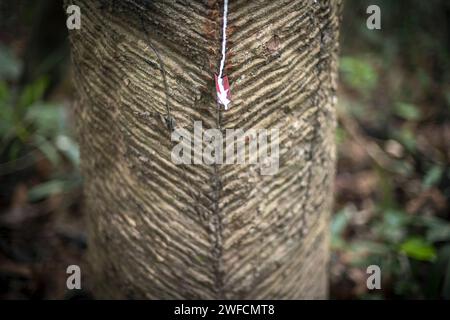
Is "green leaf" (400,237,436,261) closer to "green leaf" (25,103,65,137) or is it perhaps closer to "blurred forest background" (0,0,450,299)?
"blurred forest background" (0,0,450,299)

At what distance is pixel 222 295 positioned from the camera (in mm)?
1784

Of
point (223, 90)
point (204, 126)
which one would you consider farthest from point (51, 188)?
point (223, 90)

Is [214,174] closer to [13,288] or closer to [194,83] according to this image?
[194,83]

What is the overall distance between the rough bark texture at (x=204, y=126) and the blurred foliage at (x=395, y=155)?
27.8 inches

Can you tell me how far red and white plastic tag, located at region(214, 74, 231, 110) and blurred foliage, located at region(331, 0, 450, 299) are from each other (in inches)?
56.1

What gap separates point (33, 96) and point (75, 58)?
1.12 m

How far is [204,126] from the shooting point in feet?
4.56

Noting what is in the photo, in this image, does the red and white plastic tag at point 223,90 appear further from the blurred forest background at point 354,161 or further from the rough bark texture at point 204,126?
the blurred forest background at point 354,161

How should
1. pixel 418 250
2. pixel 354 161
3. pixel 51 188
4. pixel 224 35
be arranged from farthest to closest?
pixel 354 161, pixel 51 188, pixel 418 250, pixel 224 35

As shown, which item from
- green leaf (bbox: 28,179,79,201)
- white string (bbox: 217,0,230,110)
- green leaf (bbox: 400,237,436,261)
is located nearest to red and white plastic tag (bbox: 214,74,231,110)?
white string (bbox: 217,0,230,110)

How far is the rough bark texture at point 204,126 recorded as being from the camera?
4.33 feet

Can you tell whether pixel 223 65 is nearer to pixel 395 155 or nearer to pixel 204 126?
pixel 204 126

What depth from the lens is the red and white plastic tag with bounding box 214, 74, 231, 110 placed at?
1.29 m

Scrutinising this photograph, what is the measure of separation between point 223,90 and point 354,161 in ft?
7.30
